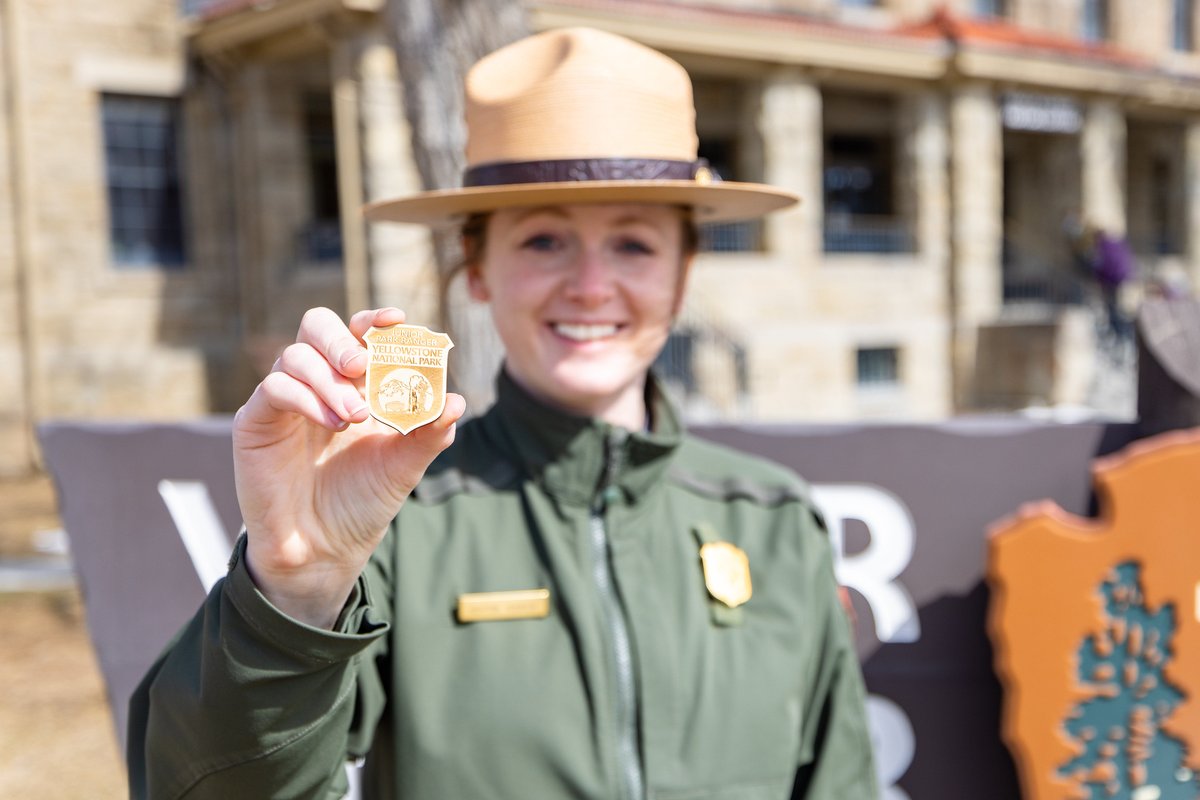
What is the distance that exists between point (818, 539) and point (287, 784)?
3.47 ft

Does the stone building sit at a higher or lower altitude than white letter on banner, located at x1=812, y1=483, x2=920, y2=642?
higher

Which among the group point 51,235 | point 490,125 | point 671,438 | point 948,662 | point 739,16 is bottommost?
point 948,662

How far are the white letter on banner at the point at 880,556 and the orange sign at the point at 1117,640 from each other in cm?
33

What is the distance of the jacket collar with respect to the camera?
6.23 ft

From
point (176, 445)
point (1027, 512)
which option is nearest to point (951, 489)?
point (1027, 512)

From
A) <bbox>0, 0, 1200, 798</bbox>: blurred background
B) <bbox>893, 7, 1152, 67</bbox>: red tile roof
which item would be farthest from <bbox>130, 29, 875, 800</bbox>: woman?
<bbox>893, 7, 1152, 67</bbox>: red tile roof

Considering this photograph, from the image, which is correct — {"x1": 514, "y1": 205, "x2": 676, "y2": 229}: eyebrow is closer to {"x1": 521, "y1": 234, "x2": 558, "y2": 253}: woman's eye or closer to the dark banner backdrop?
{"x1": 521, "y1": 234, "x2": 558, "y2": 253}: woman's eye

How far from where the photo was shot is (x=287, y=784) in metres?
1.46

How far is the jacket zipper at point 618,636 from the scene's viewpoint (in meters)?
1.76

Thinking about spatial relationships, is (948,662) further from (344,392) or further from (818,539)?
(344,392)

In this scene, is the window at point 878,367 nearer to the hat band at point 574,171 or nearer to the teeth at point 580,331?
the hat band at point 574,171

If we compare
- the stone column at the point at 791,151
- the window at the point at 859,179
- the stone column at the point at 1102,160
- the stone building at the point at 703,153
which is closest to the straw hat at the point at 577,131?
the stone building at the point at 703,153

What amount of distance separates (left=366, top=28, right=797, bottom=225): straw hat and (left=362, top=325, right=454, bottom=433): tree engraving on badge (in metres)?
0.67

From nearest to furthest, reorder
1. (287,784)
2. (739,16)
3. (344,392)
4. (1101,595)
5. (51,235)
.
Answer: (344,392), (287,784), (1101,595), (51,235), (739,16)
